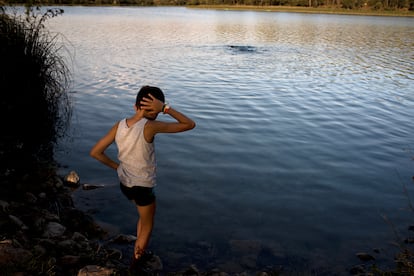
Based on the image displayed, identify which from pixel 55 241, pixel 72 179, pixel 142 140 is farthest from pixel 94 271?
pixel 72 179

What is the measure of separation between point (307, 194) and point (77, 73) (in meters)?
16.5

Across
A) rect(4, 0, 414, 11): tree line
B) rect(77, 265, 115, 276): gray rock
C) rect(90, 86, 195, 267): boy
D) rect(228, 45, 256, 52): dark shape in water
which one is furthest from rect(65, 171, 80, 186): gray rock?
rect(4, 0, 414, 11): tree line

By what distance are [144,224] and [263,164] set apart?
5.51m

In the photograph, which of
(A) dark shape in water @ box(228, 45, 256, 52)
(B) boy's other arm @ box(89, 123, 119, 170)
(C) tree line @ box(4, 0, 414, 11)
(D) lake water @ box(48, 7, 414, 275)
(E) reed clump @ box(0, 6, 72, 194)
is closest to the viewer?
(B) boy's other arm @ box(89, 123, 119, 170)

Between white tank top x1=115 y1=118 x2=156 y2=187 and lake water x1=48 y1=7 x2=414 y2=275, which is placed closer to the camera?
white tank top x1=115 y1=118 x2=156 y2=187

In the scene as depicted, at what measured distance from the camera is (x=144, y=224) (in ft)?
17.0

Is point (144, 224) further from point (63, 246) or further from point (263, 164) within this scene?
point (263, 164)

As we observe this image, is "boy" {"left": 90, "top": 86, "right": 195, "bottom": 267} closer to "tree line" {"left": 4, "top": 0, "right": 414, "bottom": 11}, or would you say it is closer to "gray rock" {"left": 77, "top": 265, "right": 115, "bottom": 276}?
"gray rock" {"left": 77, "top": 265, "right": 115, "bottom": 276}

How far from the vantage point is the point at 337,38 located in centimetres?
4509

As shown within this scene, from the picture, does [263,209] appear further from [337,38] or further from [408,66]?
[337,38]

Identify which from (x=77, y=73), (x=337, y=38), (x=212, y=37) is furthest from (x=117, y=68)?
(x=337, y=38)

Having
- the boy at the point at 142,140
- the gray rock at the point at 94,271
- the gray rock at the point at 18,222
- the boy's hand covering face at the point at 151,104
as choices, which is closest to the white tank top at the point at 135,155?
the boy at the point at 142,140

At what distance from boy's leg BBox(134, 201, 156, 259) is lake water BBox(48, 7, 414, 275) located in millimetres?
856

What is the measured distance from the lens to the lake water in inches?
265
